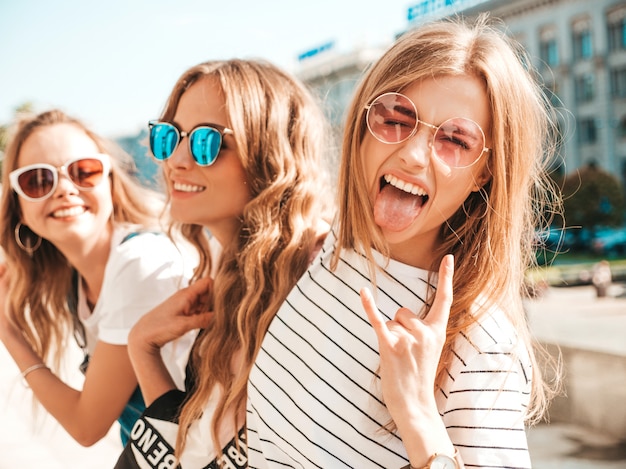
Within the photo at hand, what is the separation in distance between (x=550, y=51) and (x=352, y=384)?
45988 mm

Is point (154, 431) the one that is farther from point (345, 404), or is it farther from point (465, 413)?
point (465, 413)

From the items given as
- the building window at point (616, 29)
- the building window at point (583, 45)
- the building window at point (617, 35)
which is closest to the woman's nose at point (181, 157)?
the building window at point (616, 29)

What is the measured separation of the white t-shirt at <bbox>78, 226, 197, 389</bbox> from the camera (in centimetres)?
180

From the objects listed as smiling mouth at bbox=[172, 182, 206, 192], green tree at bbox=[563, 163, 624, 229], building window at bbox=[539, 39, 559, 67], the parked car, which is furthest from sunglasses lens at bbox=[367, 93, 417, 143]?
building window at bbox=[539, 39, 559, 67]

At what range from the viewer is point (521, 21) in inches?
1678

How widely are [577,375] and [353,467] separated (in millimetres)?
3419

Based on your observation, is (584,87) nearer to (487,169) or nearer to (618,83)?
(618,83)

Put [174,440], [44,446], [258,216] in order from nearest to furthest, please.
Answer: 1. [174,440]
2. [258,216]
3. [44,446]

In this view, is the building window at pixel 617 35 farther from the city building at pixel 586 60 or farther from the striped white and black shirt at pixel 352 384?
the striped white and black shirt at pixel 352 384

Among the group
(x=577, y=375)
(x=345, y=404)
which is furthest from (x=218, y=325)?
(x=577, y=375)

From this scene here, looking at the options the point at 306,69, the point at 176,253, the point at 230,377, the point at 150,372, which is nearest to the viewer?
the point at 230,377

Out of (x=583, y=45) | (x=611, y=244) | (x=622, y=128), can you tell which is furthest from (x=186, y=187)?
(x=583, y=45)

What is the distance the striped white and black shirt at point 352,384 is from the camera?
41.6 inches

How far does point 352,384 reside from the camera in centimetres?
118
